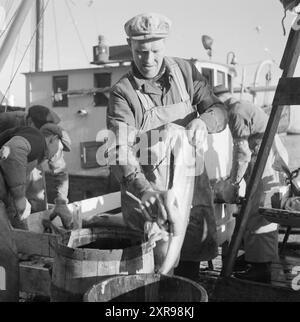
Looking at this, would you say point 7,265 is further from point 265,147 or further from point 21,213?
point 265,147

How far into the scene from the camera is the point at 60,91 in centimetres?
1067

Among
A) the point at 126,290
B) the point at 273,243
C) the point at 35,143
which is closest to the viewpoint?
the point at 126,290

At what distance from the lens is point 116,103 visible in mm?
2914

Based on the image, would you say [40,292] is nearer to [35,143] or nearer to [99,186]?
[35,143]

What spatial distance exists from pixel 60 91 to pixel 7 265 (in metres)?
8.17

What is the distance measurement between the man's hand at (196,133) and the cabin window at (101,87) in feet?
24.1

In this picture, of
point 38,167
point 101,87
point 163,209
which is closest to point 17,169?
point 163,209

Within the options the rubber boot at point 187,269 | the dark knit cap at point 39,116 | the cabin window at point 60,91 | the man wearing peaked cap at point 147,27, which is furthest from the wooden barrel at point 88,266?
the cabin window at point 60,91

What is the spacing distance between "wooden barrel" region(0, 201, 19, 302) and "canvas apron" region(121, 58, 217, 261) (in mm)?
857

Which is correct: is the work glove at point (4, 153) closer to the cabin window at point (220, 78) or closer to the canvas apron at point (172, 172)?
the canvas apron at point (172, 172)

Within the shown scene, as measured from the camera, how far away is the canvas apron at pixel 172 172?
9.39ft

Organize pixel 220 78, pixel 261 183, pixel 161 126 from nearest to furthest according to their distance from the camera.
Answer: pixel 161 126
pixel 261 183
pixel 220 78
